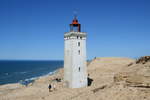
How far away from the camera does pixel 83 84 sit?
2641 centimetres

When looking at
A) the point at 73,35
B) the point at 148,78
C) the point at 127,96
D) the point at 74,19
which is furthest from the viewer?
the point at 74,19

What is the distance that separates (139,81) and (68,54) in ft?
46.8

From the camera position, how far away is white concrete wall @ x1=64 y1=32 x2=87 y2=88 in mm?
25156

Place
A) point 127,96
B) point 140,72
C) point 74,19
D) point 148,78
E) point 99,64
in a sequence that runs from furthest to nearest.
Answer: point 99,64, point 74,19, point 140,72, point 148,78, point 127,96

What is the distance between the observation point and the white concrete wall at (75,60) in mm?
25156

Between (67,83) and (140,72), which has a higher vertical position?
(140,72)

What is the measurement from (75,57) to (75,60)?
0.46 metres

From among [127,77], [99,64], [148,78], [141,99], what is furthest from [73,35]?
[99,64]

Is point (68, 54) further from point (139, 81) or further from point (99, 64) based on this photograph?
point (99, 64)

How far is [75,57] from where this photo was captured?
25281mm

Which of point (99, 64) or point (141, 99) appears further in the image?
point (99, 64)

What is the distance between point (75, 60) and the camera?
2533 cm

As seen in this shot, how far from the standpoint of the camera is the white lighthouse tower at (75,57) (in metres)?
25.2

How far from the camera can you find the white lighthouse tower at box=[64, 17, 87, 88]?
82.6 feet
